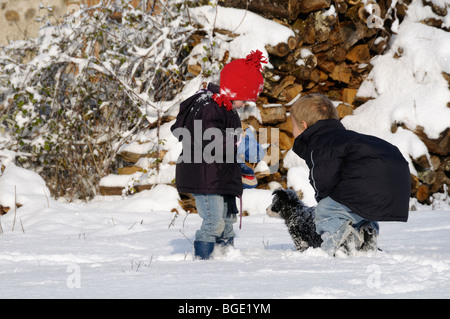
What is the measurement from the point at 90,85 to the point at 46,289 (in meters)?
5.51

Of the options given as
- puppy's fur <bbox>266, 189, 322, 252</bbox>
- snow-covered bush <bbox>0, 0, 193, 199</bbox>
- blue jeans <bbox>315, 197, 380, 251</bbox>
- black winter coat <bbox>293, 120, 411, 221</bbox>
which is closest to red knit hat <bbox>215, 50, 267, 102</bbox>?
black winter coat <bbox>293, 120, 411, 221</bbox>

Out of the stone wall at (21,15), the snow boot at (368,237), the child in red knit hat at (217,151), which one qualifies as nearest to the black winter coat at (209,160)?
the child in red knit hat at (217,151)

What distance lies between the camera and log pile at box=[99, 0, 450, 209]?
6.57 metres

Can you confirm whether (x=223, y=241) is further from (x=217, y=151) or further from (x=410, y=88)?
(x=410, y=88)

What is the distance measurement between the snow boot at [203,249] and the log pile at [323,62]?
3072 mm

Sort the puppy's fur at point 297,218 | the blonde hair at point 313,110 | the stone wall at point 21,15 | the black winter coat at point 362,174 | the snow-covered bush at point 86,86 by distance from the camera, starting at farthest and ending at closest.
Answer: the stone wall at point 21,15
the snow-covered bush at point 86,86
the puppy's fur at point 297,218
the blonde hair at point 313,110
the black winter coat at point 362,174

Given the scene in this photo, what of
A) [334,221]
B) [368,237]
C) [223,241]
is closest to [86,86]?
[223,241]

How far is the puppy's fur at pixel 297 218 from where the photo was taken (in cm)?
335

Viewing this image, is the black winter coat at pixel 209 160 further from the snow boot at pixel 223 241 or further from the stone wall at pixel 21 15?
the stone wall at pixel 21 15

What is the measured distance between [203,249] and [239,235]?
3.88 ft

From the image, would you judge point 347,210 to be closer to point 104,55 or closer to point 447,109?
point 447,109

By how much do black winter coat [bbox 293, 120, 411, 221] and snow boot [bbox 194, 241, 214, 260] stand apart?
2.50 feet

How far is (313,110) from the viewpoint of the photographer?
127 inches

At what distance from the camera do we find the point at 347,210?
3096 millimetres
